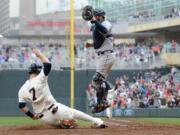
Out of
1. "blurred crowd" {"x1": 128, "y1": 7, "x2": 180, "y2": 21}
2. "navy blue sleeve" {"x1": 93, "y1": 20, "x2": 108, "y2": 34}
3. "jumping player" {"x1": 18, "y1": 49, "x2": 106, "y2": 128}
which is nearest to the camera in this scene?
"jumping player" {"x1": 18, "y1": 49, "x2": 106, "y2": 128}

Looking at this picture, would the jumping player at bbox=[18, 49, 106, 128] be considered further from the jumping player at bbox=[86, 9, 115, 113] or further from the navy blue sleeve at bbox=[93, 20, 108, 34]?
the navy blue sleeve at bbox=[93, 20, 108, 34]

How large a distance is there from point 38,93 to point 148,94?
15.2 meters

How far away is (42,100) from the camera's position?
995cm

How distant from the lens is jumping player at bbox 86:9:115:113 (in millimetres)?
10711

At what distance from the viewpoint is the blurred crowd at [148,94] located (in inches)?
942

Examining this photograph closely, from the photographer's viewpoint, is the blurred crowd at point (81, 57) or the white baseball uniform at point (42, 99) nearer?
the white baseball uniform at point (42, 99)

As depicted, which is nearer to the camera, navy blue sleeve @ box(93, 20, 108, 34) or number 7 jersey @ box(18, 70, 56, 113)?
number 7 jersey @ box(18, 70, 56, 113)

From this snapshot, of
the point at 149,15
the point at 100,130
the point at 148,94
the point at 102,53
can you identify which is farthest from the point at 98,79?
the point at 149,15

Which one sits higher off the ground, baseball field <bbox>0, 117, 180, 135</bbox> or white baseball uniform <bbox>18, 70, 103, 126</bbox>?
white baseball uniform <bbox>18, 70, 103, 126</bbox>

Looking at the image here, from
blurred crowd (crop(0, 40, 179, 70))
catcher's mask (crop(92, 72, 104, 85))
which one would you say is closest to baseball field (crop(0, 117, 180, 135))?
catcher's mask (crop(92, 72, 104, 85))

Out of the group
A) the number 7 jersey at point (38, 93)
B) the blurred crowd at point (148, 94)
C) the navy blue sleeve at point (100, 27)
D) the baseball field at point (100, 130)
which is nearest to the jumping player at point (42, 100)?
the number 7 jersey at point (38, 93)

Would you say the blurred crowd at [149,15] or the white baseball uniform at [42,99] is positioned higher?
the blurred crowd at [149,15]

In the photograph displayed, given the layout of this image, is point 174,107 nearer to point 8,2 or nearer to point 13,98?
point 13,98

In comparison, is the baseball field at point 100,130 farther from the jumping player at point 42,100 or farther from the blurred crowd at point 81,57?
the blurred crowd at point 81,57
